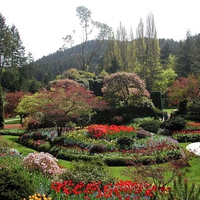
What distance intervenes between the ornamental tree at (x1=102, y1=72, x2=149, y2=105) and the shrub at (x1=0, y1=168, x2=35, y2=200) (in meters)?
16.7

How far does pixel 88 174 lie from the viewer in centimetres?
683

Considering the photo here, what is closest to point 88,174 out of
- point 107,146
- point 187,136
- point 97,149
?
point 97,149

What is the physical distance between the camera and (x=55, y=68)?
84688 mm

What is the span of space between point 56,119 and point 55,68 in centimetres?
7164

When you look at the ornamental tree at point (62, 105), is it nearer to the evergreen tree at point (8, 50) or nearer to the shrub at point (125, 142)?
the shrub at point (125, 142)

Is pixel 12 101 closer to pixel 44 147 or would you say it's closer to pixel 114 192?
pixel 44 147

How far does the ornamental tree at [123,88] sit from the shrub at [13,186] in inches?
656

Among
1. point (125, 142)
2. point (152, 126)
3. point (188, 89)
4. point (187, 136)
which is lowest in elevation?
point (187, 136)

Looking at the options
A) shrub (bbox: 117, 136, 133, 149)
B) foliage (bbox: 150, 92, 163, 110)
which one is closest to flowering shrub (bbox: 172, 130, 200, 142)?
shrub (bbox: 117, 136, 133, 149)

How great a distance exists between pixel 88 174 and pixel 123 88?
15912 mm

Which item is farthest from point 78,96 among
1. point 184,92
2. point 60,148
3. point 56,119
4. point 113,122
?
point 184,92

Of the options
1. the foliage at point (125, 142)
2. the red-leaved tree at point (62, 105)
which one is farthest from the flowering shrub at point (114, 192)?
the red-leaved tree at point (62, 105)

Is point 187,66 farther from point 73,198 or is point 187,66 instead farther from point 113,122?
point 73,198

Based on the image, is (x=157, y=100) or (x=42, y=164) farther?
(x=157, y=100)
